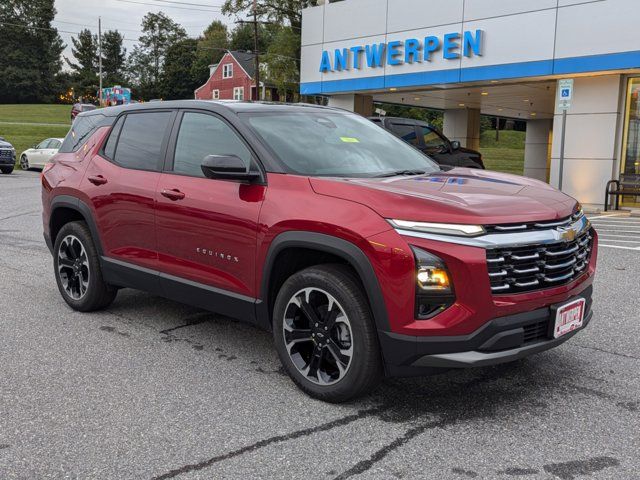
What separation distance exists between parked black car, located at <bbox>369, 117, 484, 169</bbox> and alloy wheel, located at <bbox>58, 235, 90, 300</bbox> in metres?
8.84

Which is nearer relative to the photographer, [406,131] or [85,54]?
[406,131]

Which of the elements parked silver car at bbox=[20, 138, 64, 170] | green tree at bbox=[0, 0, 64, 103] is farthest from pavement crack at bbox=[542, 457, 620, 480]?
green tree at bbox=[0, 0, 64, 103]

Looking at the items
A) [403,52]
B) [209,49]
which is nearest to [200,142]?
[403,52]

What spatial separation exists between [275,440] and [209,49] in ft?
335

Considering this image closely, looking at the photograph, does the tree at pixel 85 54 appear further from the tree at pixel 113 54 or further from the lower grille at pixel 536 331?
the lower grille at pixel 536 331

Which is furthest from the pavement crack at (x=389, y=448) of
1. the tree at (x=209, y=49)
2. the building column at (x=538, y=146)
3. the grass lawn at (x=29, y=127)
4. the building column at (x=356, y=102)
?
the tree at (x=209, y=49)

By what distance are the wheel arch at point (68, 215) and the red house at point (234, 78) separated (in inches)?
2480

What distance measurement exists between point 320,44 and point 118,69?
105135 mm

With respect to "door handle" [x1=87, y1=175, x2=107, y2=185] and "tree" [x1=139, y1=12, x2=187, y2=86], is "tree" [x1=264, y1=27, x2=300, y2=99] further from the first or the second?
"tree" [x1=139, y1=12, x2=187, y2=86]

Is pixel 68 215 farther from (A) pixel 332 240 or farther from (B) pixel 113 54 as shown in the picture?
(B) pixel 113 54

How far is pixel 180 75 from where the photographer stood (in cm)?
9775

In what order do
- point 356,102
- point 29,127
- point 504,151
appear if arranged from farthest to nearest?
point 504,151, point 29,127, point 356,102

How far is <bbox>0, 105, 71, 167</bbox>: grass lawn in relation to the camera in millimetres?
38188

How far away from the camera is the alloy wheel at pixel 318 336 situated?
3.55 m
